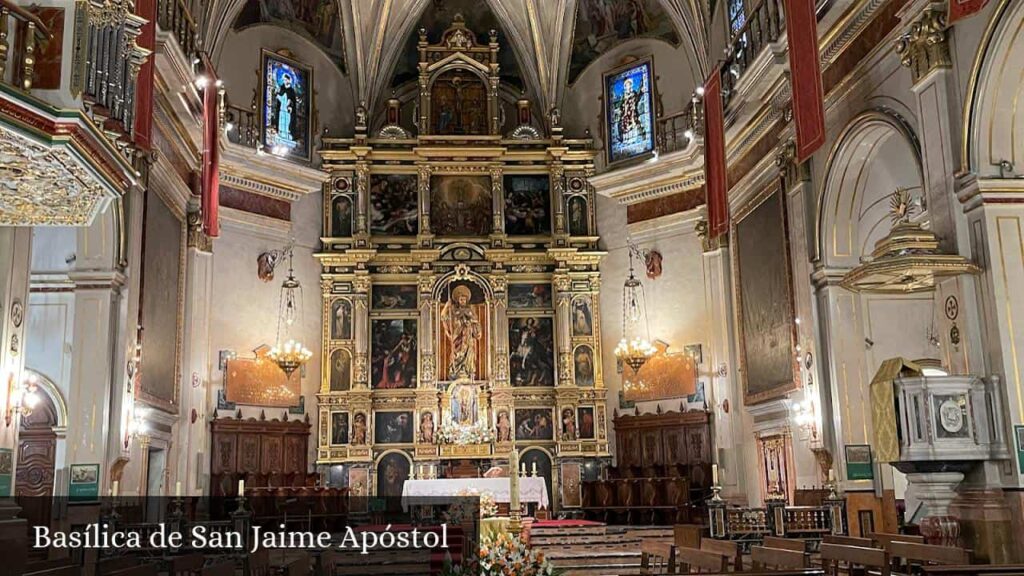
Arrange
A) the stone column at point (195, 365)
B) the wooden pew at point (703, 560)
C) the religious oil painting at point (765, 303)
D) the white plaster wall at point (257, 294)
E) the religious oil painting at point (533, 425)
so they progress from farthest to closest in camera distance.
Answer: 1. the religious oil painting at point (533, 425)
2. the white plaster wall at point (257, 294)
3. the stone column at point (195, 365)
4. the religious oil painting at point (765, 303)
5. the wooden pew at point (703, 560)

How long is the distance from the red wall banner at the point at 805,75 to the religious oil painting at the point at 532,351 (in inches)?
410

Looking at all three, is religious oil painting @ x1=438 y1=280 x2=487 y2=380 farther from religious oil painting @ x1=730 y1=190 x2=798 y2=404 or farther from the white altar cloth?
religious oil painting @ x1=730 y1=190 x2=798 y2=404

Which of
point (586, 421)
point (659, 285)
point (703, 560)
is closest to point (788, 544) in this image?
point (703, 560)

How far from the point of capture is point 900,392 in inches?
411

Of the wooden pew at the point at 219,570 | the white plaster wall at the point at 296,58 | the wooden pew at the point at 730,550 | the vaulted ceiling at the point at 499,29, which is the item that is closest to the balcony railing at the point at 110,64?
the wooden pew at the point at 219,570

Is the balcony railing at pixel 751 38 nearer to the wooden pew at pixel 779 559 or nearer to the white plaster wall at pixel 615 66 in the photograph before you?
the white plaster wall at pixel 615 66

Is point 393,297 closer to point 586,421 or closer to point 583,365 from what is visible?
point 583,365

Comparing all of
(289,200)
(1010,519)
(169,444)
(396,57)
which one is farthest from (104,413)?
(396,57)

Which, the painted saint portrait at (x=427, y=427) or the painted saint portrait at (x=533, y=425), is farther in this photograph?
the painted saint portrait at (x=533, y=425)

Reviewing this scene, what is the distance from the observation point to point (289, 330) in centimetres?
2278

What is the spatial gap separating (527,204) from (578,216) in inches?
52.9

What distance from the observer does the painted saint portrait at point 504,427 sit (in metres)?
22.9

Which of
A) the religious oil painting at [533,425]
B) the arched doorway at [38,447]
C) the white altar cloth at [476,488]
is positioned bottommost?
the white altar cloth at [476,488]

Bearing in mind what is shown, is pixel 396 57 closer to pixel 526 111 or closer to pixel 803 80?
pixel 526 111
